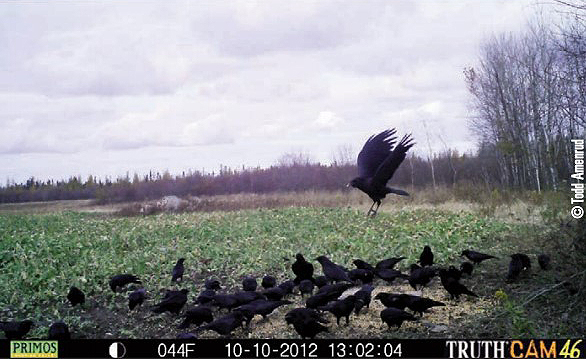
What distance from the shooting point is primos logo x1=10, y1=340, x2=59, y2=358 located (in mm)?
6383

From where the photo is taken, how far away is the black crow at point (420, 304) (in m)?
6.74

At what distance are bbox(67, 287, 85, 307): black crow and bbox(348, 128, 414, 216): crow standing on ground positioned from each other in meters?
5.81

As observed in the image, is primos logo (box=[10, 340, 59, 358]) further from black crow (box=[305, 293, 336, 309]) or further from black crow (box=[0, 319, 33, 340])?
black crow (box=[305, 293, 336, 309])

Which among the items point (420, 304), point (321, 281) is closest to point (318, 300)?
point (321, 281)

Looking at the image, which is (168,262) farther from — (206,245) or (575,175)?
(575,175)

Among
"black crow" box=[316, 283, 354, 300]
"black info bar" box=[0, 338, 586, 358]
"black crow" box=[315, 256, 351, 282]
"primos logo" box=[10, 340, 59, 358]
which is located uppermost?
"black crow" box=[315, 256, 351, 282]

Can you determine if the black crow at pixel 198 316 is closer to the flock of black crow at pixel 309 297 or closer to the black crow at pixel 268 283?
the flock of black crow at pixel 309 297

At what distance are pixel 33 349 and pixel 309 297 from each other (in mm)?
3158

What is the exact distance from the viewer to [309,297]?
774 centimetres

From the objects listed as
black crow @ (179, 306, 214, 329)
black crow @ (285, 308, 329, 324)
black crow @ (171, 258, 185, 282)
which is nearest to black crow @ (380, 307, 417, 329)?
black crow @ (285, 308, 329, 324)

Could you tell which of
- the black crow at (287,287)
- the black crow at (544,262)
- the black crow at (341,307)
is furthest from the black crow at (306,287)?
the black crow at (544,262)

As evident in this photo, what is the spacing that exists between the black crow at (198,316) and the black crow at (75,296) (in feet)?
6.43

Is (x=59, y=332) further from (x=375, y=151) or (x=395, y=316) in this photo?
(x=375, y=151)

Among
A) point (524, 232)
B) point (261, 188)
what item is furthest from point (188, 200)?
point (524, 232)
